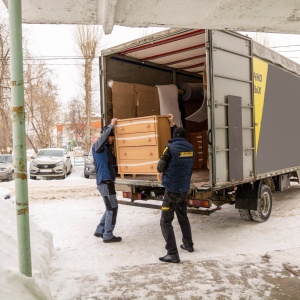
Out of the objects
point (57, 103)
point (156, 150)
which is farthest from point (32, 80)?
point (156, 150)

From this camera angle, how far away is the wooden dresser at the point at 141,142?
19.4 feet

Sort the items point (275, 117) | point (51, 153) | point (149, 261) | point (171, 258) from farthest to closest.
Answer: point (51, 153) < point (275, 117) < point (149, 261) < point (171, 258)

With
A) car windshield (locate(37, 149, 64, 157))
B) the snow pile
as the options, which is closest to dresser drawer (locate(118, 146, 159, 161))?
the snow pile

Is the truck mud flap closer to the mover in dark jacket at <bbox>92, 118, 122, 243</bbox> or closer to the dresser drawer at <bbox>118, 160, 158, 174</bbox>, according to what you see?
the dresser drawer at <bbox>118, 160, 158, 174</bbox>

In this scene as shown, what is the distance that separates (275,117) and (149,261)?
4.01 metres

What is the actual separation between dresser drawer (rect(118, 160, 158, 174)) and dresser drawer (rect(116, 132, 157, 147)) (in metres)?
0.30

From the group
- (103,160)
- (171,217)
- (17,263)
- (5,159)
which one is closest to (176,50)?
(103,160)

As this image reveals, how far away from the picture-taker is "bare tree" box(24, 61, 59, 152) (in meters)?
28.5

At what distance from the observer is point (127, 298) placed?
3.79 metres

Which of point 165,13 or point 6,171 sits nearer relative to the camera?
point 165,13

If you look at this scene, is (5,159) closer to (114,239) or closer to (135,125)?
(114,239)

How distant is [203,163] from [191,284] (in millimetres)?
4583

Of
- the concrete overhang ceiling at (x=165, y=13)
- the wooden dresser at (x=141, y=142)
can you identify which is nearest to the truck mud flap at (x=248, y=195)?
the wooden dresser at (x=141, y=142)

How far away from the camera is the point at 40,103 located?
31547mm
